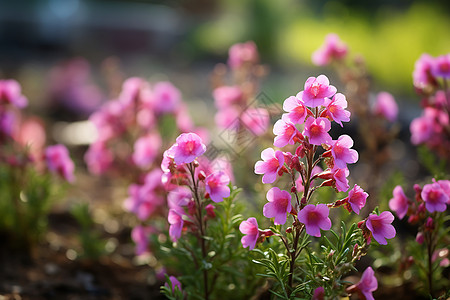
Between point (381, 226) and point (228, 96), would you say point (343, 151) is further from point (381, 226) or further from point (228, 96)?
point (228, 96)

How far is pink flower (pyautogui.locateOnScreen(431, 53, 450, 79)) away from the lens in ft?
5.99

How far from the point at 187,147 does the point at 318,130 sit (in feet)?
1.10

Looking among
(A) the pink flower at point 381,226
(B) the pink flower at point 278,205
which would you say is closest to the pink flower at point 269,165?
(B) the pink flower at point 278,205

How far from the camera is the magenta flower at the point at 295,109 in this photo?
1.34 metres

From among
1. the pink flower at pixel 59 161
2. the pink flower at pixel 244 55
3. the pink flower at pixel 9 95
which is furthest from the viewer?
the pink flower at pixel 244 55

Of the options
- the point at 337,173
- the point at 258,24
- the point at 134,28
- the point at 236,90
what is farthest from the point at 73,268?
the point at 134,28

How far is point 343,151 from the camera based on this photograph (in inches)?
52.6

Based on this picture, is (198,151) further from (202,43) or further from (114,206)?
(202,43)

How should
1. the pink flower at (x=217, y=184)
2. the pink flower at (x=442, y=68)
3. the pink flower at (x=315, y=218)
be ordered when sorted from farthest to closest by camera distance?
the pink flower at (x=442, y=68) → the pink flower at (x=217, y=184) → the pink flower at (x=315, y=218)

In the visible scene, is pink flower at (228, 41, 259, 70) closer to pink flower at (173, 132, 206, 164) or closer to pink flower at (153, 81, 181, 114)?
pink flower at (153, 81, 181, 114)

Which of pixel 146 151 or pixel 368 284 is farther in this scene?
pixel 146 151

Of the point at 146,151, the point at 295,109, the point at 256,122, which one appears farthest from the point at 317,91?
the point at 146,151

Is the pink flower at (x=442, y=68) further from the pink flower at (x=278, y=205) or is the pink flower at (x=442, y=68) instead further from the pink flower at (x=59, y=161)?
the pink flower at (x=59, y=161)

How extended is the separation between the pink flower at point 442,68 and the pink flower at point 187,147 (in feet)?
3.08
